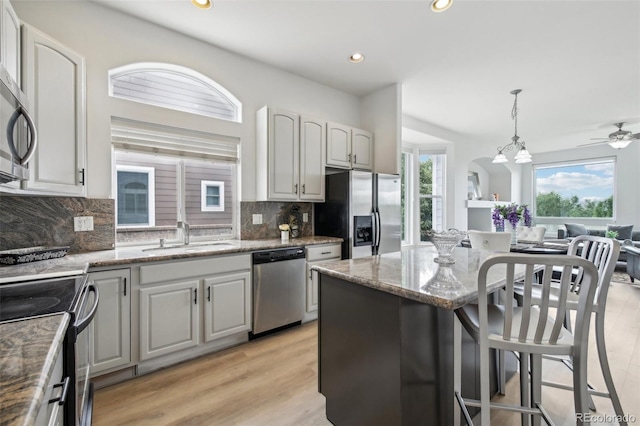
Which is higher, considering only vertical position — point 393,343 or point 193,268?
point 193,268

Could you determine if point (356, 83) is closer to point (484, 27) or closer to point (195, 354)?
point (484, 27)

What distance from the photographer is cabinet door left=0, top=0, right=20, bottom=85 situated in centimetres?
145

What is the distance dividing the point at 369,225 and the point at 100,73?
3.04 m

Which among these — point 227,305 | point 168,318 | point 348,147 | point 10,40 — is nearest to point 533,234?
point 348,147

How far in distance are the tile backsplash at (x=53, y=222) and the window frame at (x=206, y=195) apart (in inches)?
32.5

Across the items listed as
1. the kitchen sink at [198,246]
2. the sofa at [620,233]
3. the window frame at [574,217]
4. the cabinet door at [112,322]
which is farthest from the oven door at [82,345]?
the window frame at [574,217]

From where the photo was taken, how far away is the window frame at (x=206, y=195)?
3.07m

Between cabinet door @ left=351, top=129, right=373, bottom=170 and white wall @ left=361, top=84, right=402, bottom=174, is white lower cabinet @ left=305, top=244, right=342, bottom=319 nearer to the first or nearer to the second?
cabinet door @ left=351, top=129, right=373, bottom=170

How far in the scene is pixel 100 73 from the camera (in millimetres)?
2377

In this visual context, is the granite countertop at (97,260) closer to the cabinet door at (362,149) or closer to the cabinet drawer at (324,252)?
the cabinet drawer at (324,252)

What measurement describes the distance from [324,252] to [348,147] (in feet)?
5.00

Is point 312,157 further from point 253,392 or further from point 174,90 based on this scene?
point 253,392

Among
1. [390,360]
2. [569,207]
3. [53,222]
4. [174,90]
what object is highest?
[174,90]

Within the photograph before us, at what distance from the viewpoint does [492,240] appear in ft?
11.3
